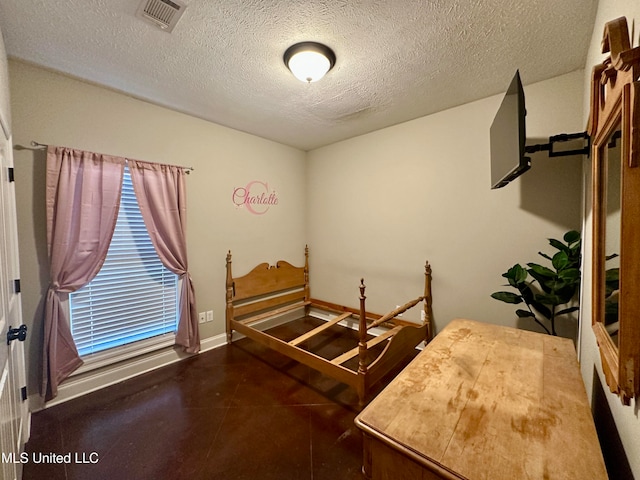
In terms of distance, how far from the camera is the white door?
1.13 metres

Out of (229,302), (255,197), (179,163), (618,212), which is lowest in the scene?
(229,302)

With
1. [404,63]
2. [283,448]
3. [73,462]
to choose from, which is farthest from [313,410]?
[404,63]

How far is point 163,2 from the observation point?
1.37 metres

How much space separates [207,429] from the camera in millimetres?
1802

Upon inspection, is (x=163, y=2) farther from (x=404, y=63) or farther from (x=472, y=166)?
(x=472, y=166)

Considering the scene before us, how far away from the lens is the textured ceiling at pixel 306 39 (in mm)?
1434

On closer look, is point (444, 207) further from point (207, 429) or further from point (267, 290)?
point (207, 429)

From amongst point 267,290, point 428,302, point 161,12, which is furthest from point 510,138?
point 267,290

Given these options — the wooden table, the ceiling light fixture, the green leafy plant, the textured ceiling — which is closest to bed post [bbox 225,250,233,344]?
the textured ceiling

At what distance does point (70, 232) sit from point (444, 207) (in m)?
3.41

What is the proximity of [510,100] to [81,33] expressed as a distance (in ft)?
8.76

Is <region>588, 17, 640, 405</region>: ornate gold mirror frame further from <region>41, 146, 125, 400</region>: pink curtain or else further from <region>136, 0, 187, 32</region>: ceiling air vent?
<region>41, 146, 125, 400</region>: pink curtain

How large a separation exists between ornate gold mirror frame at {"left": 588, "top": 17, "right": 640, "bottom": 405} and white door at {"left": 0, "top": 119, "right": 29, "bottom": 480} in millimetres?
2116

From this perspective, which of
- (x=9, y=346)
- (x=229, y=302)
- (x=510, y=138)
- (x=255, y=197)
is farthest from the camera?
(x=255, y=197)
